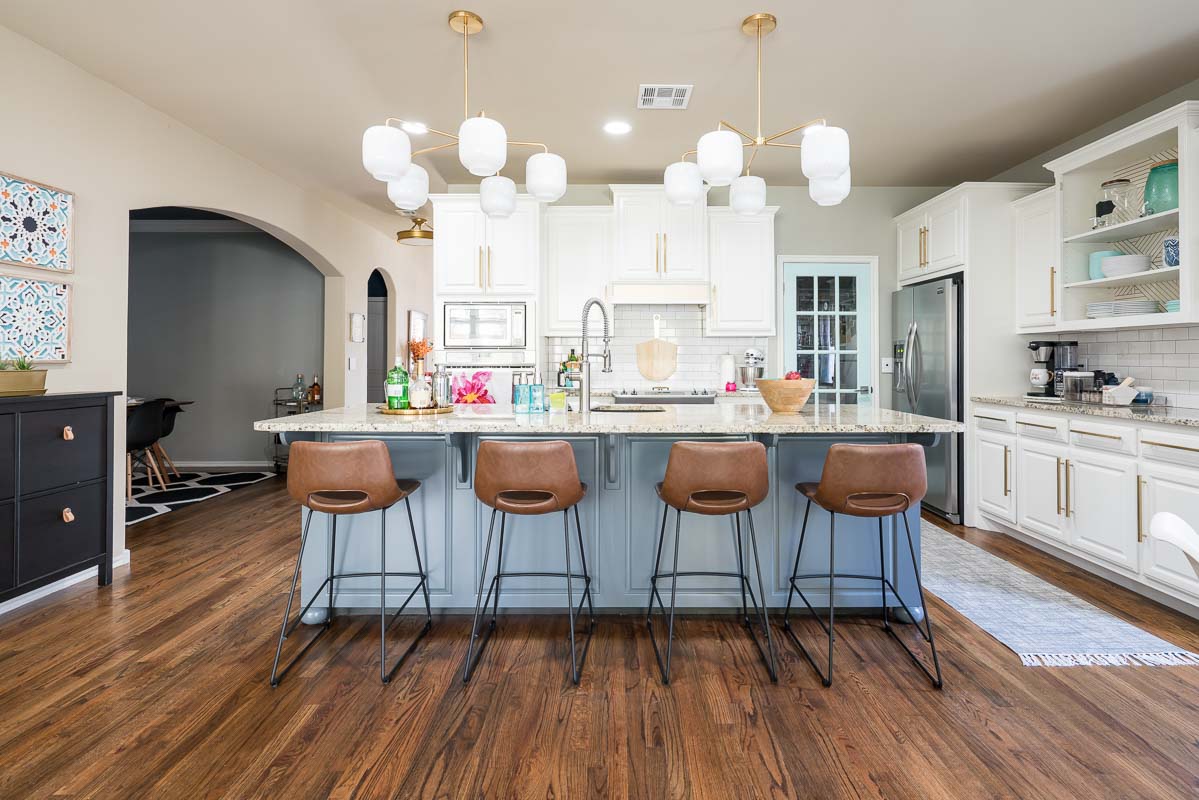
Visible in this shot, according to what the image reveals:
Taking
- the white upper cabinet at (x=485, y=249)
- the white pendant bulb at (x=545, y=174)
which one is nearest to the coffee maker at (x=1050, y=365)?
the white pendant bulb at (x=545, y=174)

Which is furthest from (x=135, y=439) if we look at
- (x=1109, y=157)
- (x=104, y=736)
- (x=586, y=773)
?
(x=1109, y=157)

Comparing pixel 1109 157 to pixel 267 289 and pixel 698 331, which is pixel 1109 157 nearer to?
pixel 698 331

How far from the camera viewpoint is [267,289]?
6766 millimetres

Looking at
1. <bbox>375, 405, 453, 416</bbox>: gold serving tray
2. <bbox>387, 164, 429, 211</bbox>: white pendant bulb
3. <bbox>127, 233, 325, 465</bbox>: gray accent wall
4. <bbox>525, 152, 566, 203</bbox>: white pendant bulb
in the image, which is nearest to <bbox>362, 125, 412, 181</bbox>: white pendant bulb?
<bbox>387, 164, 429, 211</bbox>: white pendant bulb

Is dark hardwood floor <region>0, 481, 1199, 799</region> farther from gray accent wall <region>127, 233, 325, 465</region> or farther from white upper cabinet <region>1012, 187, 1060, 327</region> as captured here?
gray accent wall <region>127, 233, 325, 465</region>

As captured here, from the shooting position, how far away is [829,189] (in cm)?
262

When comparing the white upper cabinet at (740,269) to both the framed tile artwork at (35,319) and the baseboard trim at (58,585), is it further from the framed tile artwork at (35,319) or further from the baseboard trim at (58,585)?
the baseboard trim at (58,585)

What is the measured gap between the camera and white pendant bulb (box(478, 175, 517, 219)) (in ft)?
9.85

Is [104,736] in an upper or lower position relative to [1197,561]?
lower

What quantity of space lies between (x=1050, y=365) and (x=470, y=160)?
4120 millimetres

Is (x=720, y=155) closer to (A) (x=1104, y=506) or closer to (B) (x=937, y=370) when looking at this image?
(A) (x=1104, y=506)

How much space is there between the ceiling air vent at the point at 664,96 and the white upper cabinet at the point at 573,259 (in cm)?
134

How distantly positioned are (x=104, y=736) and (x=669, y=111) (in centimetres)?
383

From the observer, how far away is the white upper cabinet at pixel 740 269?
→ 480 cm
